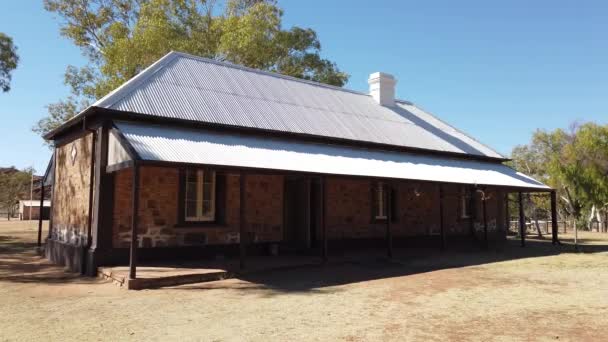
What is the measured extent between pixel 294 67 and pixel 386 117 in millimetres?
8770

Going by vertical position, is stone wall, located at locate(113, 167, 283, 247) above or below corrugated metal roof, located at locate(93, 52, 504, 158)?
below

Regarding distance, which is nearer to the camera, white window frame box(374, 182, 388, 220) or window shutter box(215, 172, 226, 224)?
window shutter box(215, 172, 226, 224)

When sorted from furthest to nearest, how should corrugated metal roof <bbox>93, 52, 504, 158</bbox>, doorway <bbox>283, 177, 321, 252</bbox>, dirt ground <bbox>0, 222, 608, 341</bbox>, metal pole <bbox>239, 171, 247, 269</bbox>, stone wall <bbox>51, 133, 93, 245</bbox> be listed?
doorway <bbox>283, 177, 321, 252</bbox>, corrugated metal roof <bbox>93, 52, 504, 158</bbox>, stone wall <bbox>51, 133, 93, 245</bbox>, metal pole <bbox>239, 171, 247, 269</bbox>, dirt ground <bbox>0, 222, 608, 341</bbox>

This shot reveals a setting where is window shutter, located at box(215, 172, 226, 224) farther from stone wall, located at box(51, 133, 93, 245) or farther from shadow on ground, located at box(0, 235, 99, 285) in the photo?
shadow on ground, located at box(0, 235, 99, 285)

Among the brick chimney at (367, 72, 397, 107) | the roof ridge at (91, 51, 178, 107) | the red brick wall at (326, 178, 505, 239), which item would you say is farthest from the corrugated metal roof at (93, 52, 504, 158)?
the red brick wall at (326, 178, 505, 239)

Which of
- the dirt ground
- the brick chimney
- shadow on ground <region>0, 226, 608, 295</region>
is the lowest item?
the dirt ground

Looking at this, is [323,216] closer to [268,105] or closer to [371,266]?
[371,266]

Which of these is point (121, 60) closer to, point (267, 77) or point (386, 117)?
point (267, 77)

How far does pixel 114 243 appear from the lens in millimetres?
9547

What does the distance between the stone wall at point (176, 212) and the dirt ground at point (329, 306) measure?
1526 millimetres

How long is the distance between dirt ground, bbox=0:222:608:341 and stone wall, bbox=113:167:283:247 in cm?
153

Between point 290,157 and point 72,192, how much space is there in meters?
5.29

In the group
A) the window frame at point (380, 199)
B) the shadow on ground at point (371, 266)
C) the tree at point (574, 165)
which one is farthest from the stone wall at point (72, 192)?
the tree at point (574, 165)

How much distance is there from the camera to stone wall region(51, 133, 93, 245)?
10.4m
